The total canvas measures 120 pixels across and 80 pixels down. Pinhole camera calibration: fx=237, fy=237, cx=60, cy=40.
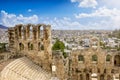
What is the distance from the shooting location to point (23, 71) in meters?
18.1

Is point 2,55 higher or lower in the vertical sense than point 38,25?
lower

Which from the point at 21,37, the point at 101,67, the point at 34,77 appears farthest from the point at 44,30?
the point at 101,67

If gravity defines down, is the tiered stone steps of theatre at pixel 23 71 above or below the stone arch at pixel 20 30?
below

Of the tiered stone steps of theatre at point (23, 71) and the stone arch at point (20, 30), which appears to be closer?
the tiered stone steps of theatre at point (23, 71)

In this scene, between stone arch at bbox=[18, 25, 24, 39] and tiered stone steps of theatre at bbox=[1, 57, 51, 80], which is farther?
stone arch at bbox=[18, 25, 24, 39]

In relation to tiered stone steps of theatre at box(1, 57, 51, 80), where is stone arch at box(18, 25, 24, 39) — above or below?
above

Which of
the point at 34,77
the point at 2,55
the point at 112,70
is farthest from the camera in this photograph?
the point at 112,70

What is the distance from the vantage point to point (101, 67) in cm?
2453

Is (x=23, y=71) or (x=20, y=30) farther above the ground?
(x=20, y=30)

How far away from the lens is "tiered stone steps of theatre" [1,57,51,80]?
16.1m

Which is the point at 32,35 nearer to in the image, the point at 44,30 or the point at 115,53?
the point at 44,30

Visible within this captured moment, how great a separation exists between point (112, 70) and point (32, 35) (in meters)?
8.95

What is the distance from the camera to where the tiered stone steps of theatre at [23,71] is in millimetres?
16122

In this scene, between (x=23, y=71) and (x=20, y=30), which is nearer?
(x=23, y=71)
